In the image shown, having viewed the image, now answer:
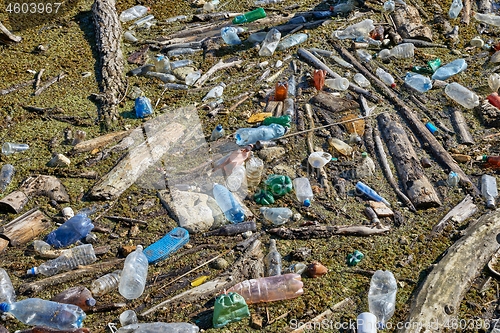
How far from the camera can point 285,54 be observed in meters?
7.39

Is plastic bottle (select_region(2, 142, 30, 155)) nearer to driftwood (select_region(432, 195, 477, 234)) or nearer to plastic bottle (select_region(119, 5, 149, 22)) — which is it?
plastic bottle (select_region(119, 5, 149, 22))

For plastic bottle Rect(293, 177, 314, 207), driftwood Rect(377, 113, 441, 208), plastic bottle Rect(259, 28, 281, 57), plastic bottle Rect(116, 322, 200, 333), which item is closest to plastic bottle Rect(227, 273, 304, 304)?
plastic bottle Rect(116, 322, 200, 333)

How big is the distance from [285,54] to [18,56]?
3246 millimetres

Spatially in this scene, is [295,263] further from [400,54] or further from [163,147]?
[400,54]

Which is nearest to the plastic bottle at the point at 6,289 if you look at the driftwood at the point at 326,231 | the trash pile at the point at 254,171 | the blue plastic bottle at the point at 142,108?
the trash pile at the point at 254,171

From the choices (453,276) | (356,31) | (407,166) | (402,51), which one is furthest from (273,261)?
(356,31)

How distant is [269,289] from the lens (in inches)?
177

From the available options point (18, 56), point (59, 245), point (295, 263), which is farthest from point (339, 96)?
point (18, 56)

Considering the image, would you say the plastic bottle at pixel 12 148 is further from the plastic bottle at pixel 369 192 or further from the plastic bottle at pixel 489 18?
the plastic bottle at pixel 489 18

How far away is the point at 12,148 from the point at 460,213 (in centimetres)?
426

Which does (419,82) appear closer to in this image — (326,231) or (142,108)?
(326,231)

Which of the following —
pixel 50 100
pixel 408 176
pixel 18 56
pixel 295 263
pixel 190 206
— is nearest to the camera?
pixel 295 263

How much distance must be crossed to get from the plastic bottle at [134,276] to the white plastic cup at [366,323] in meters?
1.62

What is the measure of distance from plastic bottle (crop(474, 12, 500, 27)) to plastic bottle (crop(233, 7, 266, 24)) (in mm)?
2963
